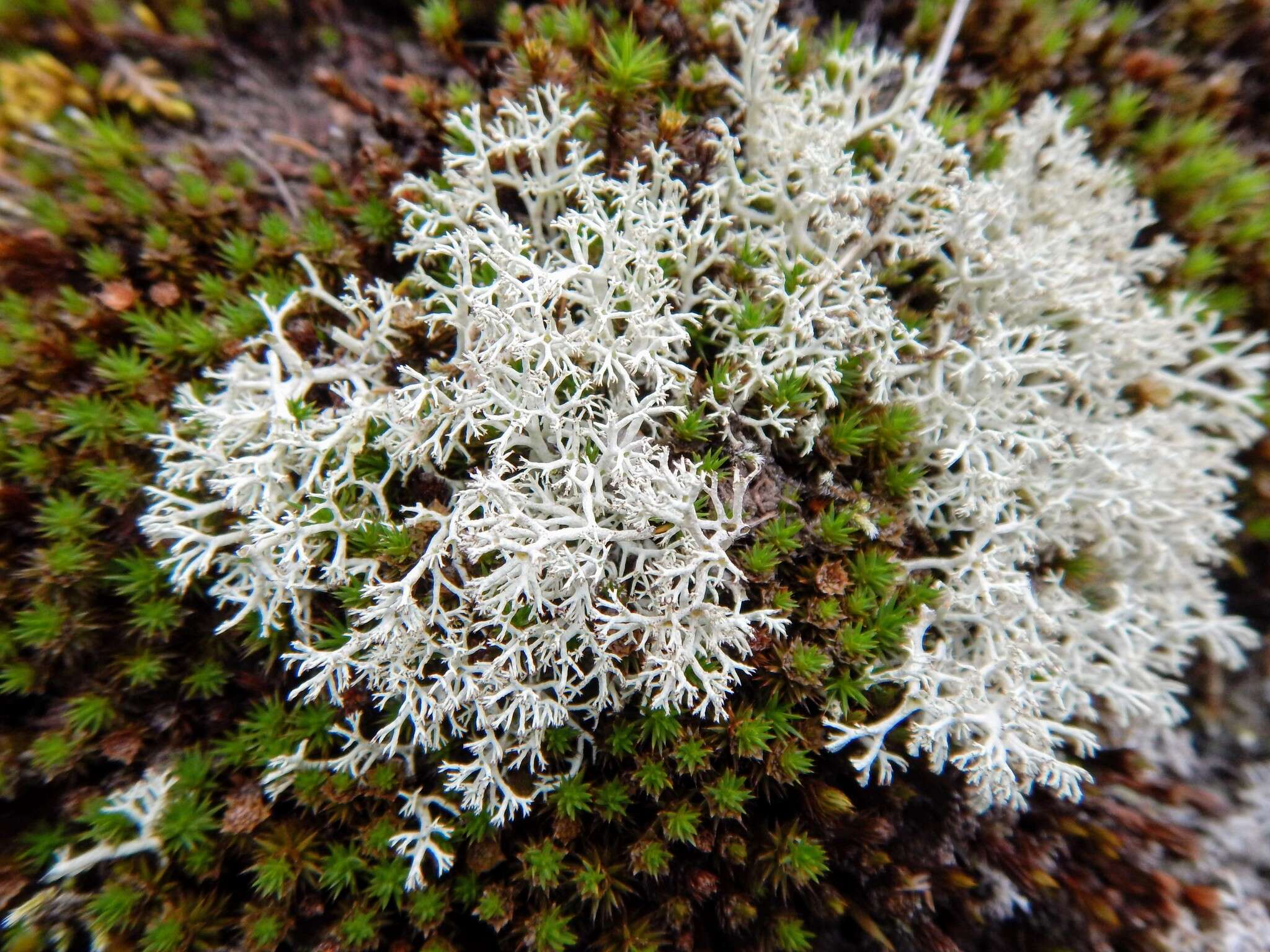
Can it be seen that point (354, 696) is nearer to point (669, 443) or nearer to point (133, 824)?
point (133, 824)

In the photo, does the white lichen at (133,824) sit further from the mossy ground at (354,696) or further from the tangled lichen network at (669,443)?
the tangled lichen network at (669,443)

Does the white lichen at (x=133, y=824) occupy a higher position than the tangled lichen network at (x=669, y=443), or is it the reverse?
the tangled lichen network at (x=669, y=443)

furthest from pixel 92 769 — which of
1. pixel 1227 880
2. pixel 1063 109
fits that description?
pixel 1063 109

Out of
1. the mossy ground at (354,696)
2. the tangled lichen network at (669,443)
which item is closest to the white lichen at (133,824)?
the mossy ground at (354,696)

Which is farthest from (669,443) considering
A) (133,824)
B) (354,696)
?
(133,824)

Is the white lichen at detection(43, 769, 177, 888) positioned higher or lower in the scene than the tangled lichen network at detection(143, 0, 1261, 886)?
lower

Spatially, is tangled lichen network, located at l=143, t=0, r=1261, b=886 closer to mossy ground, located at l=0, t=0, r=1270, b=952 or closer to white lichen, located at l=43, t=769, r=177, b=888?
mossy ground, located at l=0, t=0, r=1270, b=952

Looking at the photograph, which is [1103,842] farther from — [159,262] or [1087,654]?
[159,262]

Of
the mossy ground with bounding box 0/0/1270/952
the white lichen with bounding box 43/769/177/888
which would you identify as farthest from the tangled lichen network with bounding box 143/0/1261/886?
the white lichen with bounding box 43/769/177/888
